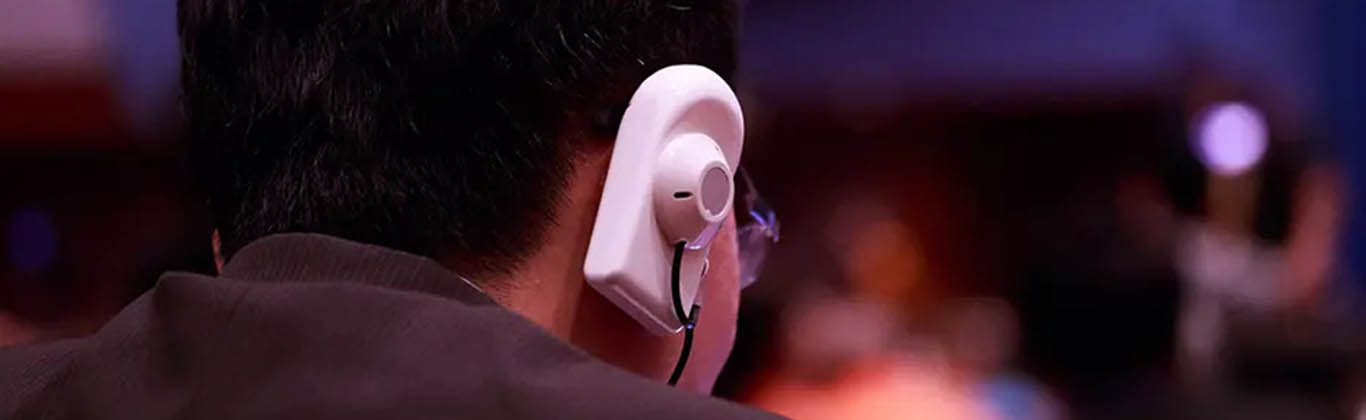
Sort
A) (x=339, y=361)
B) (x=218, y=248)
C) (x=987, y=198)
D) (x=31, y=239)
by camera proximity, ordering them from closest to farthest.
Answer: (x=339, y=361), (x=218, y=248), (x=31, y=239), (x=987, y=198)

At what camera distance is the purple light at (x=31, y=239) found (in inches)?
146

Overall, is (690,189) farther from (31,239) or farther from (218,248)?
(31,239)

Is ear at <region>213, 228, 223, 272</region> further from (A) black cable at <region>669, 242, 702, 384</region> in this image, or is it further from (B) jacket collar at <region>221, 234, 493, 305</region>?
(A) black cable at <region>669, 242, 702, 384</region>

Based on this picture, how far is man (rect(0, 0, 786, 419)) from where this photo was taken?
2.07 feet

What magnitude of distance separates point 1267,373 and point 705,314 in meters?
1.82

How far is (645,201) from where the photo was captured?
2.46 feet

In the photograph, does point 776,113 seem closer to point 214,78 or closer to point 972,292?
point 972,292

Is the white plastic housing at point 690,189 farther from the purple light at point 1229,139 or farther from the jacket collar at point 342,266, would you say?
the purple light at point 1229,139

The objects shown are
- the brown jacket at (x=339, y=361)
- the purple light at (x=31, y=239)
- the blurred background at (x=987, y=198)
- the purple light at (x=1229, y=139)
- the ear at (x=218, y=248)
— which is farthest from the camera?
the purple light at (x=31, y=239)

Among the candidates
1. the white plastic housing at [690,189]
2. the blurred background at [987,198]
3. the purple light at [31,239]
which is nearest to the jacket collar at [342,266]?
the white plastic housing at [690,189]

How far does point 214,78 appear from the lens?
0.80 meters

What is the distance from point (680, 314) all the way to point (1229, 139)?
2.81m

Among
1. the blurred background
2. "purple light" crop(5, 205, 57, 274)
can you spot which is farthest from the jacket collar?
"purple light" crop(5, 205, 57, 274)

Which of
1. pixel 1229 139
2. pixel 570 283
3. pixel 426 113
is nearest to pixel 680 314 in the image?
pixel 570 283
